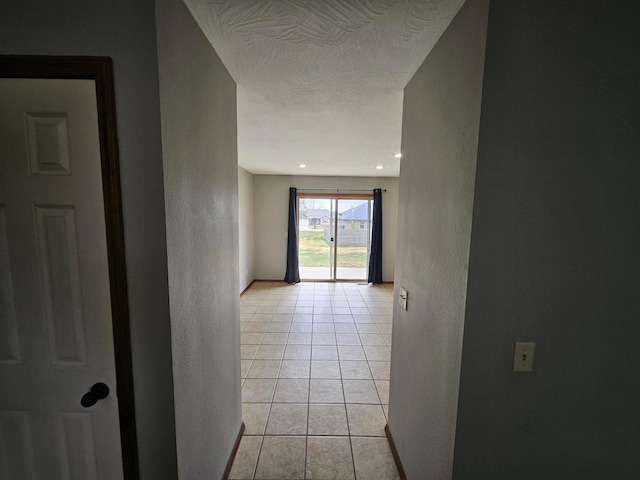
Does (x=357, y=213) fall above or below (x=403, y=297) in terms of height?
above

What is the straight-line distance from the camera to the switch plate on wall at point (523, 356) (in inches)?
35.8

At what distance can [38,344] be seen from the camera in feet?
3.05

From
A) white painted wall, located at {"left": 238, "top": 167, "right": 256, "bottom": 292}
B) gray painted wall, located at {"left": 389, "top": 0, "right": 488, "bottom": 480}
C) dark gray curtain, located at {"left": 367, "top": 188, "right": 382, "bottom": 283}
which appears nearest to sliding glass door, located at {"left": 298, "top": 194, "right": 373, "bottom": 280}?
dark gray curtain, located at {"left": 367, "top": 188, "right": 382, "bottom": 283}

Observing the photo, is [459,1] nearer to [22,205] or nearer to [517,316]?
[517,316]

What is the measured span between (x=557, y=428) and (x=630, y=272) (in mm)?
626

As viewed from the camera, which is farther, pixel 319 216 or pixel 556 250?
pixel 319 216

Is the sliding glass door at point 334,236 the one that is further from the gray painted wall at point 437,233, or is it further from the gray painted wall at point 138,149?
the gray painted wall at point 138,149

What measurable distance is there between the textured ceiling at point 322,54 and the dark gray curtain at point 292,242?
124 inches

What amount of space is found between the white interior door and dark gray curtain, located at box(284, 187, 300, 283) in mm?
4715

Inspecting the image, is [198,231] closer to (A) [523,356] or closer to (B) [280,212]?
(A) [523,356]

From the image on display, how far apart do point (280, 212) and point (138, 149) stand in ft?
16.1

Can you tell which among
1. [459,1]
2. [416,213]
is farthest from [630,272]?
[459,1]

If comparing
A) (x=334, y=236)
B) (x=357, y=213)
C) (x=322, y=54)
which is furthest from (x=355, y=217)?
(x=322, y=54)

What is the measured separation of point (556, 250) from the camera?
2.88 feet
